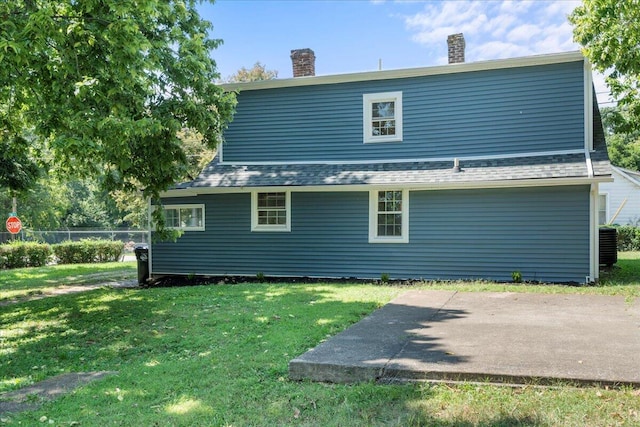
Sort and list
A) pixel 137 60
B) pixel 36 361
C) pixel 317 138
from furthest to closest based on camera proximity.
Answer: pixel 317 138
pixel 137 60
pixel 36 361

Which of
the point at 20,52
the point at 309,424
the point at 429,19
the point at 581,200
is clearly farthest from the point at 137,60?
the point at 429,19

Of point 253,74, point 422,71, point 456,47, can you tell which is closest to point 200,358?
point 422,71

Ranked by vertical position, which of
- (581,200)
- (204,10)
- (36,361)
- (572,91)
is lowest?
(36,361)

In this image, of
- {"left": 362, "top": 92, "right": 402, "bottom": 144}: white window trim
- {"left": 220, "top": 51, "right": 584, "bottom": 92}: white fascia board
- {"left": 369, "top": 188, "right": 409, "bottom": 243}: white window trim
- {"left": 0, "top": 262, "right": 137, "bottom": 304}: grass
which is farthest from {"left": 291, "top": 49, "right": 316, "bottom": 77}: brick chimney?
{"left": 0, "top": 262, "right": 137, "bottom": 304}: grass

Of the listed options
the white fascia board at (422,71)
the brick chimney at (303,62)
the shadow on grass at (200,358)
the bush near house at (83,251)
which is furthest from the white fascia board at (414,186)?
the bush near house at (83,251)

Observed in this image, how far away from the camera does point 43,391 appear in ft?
15.2

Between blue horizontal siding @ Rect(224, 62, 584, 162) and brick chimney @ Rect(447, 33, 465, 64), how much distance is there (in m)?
1.48

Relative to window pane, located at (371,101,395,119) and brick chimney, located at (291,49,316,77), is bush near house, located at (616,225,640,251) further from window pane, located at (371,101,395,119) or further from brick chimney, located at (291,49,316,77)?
brick chimney, located at (291,49,316,77)

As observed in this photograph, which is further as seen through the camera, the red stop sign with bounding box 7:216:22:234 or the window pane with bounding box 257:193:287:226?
the red stop sign with bounding box 7:216:22:234

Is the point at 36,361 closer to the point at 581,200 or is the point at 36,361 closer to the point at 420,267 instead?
the point at 420,267

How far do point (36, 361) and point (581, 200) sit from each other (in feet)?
35.4

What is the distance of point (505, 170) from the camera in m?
11.3

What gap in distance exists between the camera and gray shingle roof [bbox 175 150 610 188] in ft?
35.8

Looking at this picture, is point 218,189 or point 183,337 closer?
point 183,337
